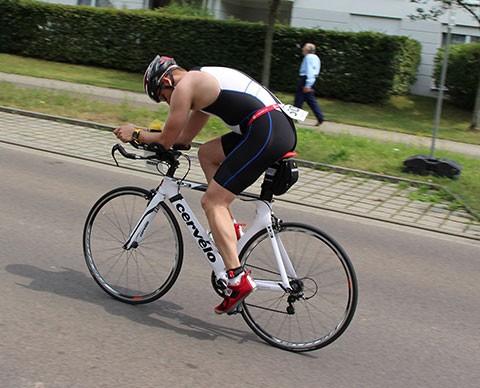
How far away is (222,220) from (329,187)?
17.3 ft

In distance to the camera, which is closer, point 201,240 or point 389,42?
point 201,240

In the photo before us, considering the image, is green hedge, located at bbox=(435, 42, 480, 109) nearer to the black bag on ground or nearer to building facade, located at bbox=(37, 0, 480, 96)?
building facade, located at bbox=(37, 0, 480, 96)

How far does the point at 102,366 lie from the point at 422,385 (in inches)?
74.3

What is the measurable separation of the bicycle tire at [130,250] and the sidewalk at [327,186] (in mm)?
2111

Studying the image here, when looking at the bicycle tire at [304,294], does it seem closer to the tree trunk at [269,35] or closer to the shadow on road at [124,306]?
the shadow on road at [124,306]

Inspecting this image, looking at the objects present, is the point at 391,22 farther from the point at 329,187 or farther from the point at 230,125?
the point at 230,125

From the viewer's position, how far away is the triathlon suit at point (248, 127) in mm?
4195

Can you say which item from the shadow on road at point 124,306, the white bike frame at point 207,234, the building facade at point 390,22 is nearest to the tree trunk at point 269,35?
the building facade at point 390,22

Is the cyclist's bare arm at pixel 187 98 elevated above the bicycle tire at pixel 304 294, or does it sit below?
above

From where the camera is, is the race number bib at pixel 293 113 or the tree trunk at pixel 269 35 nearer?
the race number bib at pixel 293 113

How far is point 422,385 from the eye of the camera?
13.3 feet

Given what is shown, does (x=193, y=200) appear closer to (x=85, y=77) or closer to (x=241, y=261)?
(x=241, y=261)

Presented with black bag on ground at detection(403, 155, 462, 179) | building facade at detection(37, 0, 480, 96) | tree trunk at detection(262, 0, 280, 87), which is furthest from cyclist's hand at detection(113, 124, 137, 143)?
building facade at detection(37, 0, 480, 96)

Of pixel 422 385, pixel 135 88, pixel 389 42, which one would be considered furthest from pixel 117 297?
pixel 389 42
